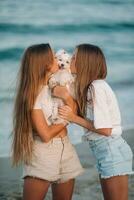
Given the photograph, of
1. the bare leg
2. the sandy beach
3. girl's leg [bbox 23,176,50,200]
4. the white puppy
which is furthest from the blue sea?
girl's leg [bbox 23,176,50,200]

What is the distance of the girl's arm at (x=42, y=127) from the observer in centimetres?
250

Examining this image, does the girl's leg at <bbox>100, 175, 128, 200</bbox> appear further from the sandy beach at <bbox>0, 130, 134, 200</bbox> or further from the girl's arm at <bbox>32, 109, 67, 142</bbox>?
the sandy beach at <bbox>0, 130, 134, 200</bbox>

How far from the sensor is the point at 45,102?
8.38 ft

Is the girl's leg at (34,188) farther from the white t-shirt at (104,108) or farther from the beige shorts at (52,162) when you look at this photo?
the white t-shirt at (104,108)

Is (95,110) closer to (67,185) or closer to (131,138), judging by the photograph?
(67,185)

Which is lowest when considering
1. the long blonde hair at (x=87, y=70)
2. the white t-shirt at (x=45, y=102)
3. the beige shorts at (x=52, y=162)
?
the beige shorts at (x=52, y=162)

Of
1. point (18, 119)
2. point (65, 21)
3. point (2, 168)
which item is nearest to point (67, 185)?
point (18, 119)

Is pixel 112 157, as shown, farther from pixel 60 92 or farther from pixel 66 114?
pixel 60 92

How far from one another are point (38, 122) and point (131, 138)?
3.80 ft

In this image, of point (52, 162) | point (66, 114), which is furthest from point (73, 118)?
point (52, 162)

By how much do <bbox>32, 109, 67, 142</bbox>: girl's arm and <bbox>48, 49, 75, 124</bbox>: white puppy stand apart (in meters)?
0.08

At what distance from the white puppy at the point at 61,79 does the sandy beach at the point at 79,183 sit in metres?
0.93

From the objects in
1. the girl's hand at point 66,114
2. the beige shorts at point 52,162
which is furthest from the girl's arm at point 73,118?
the beige shorts at point 52,162

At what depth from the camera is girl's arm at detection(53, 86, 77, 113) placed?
257 cm
